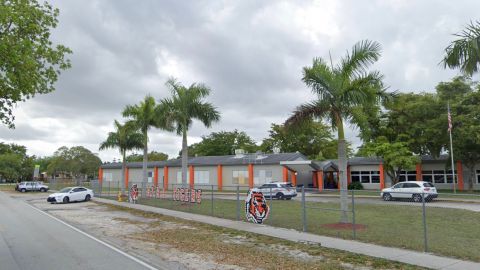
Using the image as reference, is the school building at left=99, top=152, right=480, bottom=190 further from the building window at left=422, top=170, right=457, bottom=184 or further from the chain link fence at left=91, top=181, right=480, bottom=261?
the chain link fence at left=91, top=181, right=480, bottom=261

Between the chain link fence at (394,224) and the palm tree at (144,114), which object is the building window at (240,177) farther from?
the chain link fence at (394,224)

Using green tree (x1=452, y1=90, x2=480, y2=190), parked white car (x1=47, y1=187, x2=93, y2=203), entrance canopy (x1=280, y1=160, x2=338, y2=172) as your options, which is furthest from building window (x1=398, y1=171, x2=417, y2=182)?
parked white car (x1=47, y1=187, x2=93, y2=203)

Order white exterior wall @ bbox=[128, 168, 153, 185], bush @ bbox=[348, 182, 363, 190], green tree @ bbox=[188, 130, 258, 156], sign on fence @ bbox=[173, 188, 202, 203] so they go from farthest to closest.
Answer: green tree @ bbox=[188, 130, 258, 156]
white exterior wall @ bbox=[128, 168, 153, 185]
bush @ bbox=[348, 182, 363, 190]
sign on fence @ bbox=[173, 188, 202, 203]

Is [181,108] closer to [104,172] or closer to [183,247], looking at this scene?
[183,247]

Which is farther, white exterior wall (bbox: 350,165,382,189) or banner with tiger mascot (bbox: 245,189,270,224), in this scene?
white exterior wall (bbox: 350,165,382,189)

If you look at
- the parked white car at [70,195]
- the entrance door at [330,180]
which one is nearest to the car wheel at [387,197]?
the entrance door at [330,180]

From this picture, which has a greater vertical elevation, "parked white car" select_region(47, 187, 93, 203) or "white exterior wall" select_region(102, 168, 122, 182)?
"white exterior wall" select_region(102, 168, 122, 182)

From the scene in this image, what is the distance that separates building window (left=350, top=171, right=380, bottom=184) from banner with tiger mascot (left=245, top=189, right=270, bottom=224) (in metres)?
32.5

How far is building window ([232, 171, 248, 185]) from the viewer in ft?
156

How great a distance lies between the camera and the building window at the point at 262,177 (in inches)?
1799

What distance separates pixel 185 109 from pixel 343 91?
14211mm

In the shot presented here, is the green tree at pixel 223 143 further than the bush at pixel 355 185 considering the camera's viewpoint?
Yes

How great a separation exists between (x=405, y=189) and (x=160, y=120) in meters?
18.6

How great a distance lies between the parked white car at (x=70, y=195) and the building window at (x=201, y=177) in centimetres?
1796
